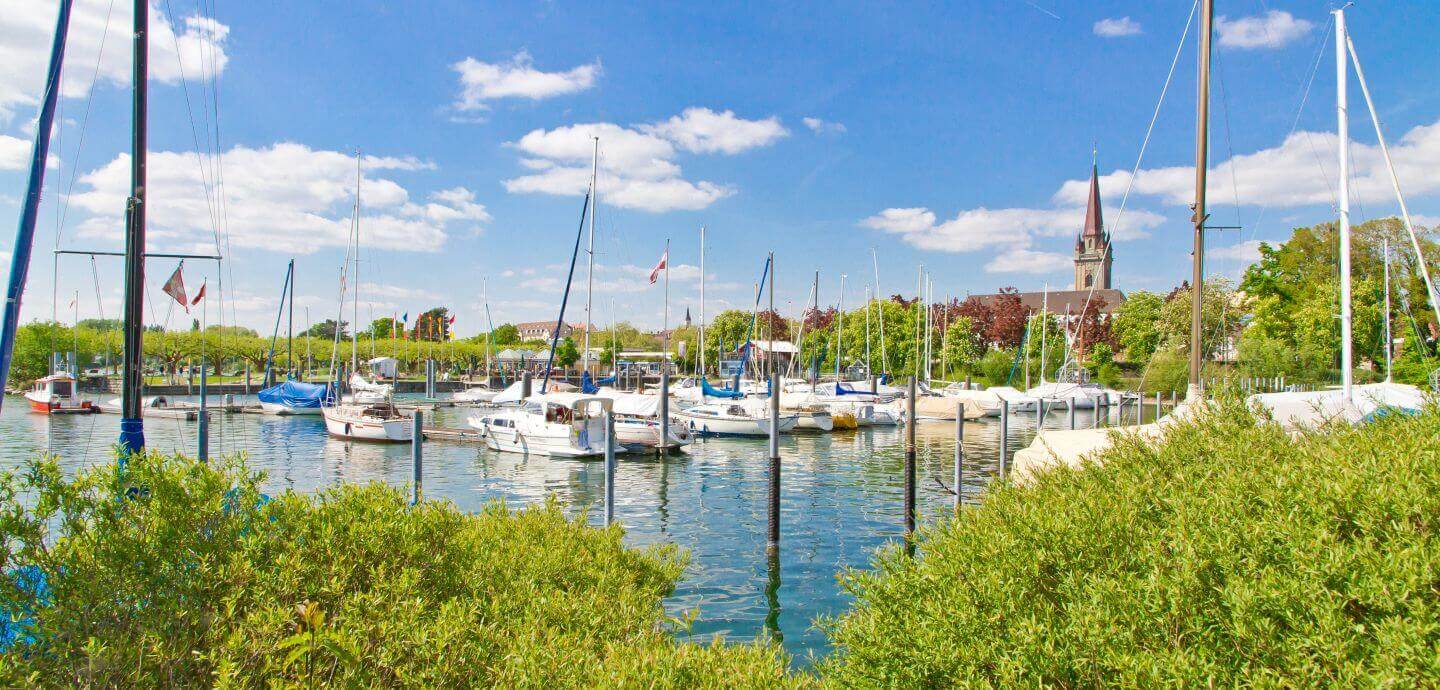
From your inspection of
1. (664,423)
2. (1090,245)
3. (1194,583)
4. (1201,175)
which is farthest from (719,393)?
(1090,245)

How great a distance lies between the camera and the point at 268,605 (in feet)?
18.2

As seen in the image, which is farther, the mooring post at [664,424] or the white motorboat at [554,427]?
the mooring post at [664,424]

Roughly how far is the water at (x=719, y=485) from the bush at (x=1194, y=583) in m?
1.58

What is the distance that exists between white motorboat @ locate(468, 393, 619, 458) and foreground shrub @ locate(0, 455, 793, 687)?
23833mm

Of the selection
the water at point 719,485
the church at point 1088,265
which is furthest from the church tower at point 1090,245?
the water at point 719,485

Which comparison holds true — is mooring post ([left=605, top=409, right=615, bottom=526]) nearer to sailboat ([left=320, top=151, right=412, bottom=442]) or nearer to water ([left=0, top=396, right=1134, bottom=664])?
water ([left=0, top=396, right=1134, bottom=664])

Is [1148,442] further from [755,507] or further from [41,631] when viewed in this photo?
[755,507]

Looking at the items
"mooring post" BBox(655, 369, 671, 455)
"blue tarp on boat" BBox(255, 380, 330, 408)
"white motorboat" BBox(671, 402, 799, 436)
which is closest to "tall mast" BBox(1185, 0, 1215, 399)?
"mooring post" BBox(655, 369, 671, 455)

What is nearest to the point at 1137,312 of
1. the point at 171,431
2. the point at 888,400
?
the point at 888,400

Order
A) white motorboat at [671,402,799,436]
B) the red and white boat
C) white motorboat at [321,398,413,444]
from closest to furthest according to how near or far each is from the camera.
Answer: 1. white motorboat at [321,398,413,444]
2. white motorboat at [671,402,799,436]
3. the red and white boat

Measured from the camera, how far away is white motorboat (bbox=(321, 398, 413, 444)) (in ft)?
125

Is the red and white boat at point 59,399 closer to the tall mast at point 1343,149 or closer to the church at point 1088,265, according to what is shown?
the tall mast at point 1343,149

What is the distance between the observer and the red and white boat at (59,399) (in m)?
52.8

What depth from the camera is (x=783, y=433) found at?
43688 millimetres
